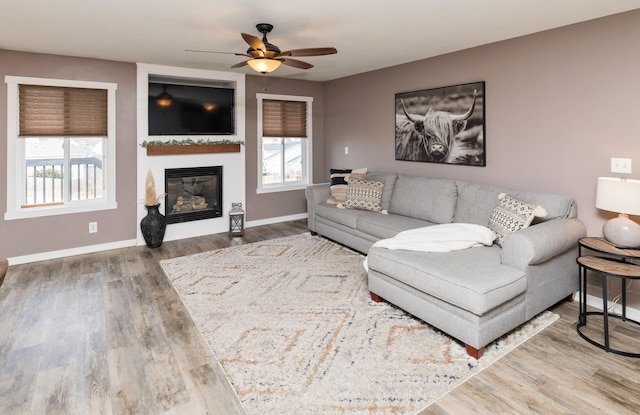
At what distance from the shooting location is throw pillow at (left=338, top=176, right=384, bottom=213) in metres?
4.89

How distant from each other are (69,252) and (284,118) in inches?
144

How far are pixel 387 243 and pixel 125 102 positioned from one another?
3.92 m

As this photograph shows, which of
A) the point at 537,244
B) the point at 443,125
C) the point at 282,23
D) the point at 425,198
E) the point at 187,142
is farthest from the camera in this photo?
the point at 187,142

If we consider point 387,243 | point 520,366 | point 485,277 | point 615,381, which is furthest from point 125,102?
point 615,381

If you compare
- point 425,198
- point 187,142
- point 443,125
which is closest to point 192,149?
point 187,142

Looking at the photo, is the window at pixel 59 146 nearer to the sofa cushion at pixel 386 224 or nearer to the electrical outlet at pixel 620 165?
the sofa cushion at pixel 386 224

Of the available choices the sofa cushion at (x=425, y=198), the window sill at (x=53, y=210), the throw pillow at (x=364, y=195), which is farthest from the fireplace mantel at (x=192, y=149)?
the sofa cushion at (x=425, y=198)

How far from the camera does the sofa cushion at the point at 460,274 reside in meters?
2.46

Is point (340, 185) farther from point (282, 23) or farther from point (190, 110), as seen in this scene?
point (282, 23)

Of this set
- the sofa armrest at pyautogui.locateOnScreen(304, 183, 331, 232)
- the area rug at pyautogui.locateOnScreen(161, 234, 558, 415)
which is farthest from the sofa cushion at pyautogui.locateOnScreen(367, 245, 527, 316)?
the sofa armrest at pyautogui.locateOnScreen(304, 183, 331, 232)

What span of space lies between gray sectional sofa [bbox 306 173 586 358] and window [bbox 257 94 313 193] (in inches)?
118

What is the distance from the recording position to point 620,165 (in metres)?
3.11

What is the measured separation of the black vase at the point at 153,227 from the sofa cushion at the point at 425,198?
120 inches

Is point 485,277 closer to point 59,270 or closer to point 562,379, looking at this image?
point 562,379
